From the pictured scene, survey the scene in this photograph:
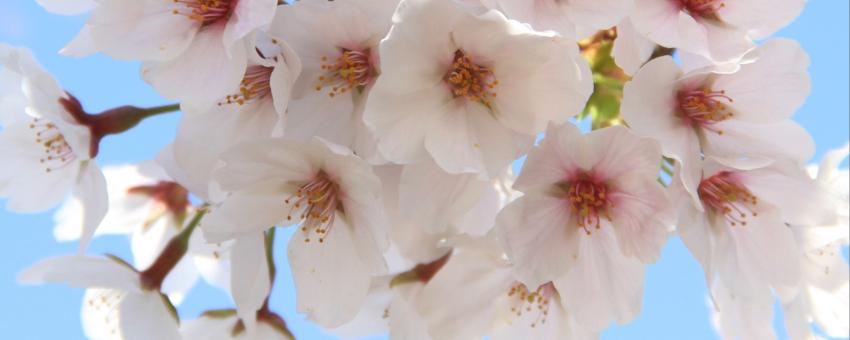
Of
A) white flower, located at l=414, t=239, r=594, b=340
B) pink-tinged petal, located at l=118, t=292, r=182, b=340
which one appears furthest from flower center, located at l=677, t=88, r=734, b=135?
pink-tinged petal, located at l=118, t=292, r=182, b=340

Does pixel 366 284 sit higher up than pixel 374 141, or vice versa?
pixel 374 141

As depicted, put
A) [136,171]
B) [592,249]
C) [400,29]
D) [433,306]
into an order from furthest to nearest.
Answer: [136,171] → [433,306] → [592,249] → [400,29]

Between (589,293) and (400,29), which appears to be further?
(589,293)

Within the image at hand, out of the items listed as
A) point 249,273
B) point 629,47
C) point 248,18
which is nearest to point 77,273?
point 249,273

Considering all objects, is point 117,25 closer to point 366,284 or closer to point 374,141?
point 374,141

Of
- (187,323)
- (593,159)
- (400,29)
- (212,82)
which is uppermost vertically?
(400,29)

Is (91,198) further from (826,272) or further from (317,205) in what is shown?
(826,272)

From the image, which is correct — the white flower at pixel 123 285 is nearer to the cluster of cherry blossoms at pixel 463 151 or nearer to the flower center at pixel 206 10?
the cluster of cherry blossoms at pixel 463 151

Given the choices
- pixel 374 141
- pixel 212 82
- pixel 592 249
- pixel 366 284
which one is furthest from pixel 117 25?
pixel 592 249
